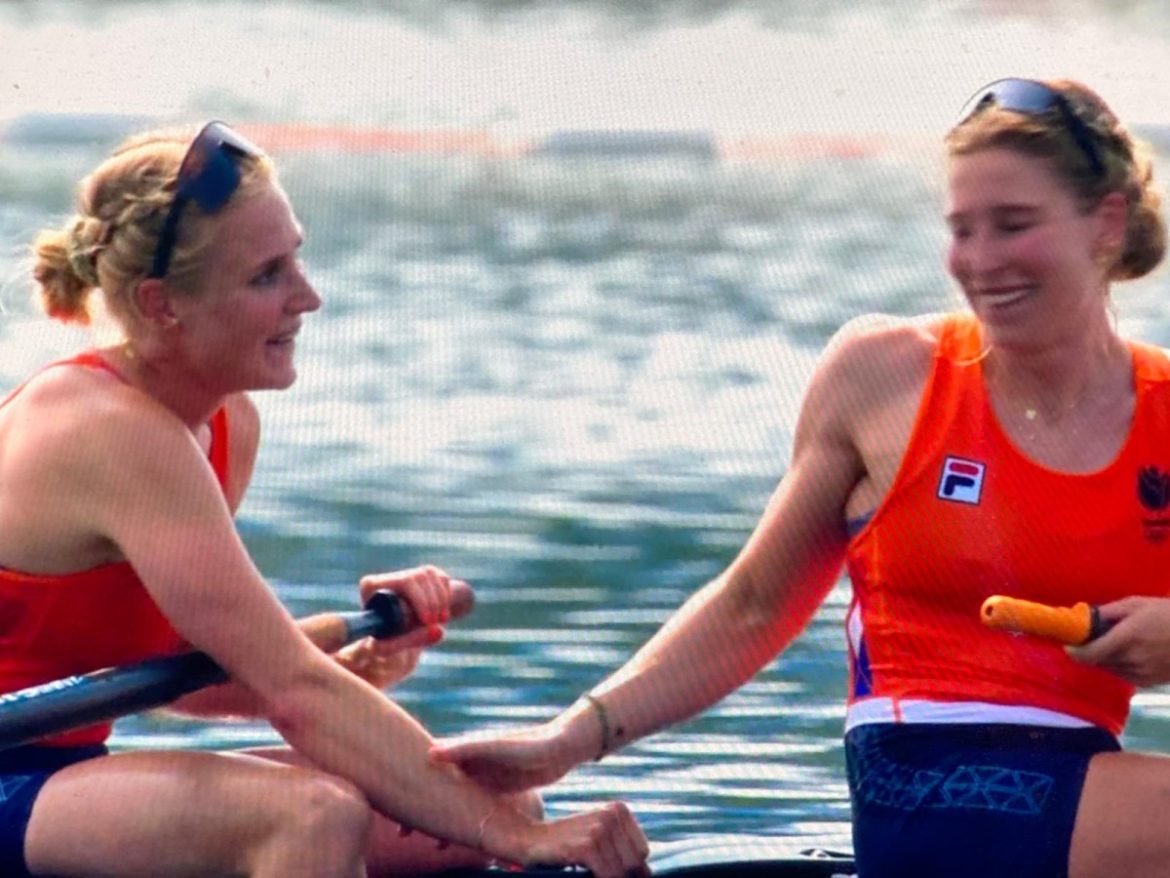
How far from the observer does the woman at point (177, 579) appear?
2414mm

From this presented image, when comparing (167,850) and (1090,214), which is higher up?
(1090,214)

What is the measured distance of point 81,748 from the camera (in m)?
2.60

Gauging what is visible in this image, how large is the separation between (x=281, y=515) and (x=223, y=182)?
259cm

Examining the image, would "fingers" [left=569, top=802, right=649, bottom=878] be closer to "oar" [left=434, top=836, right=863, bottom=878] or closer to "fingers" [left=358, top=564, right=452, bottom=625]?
"oar" [left=434, top=836, right=863, bottom=878]

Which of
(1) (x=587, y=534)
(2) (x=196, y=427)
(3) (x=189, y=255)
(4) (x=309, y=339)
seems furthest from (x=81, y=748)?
(4) (x=309, y=339)

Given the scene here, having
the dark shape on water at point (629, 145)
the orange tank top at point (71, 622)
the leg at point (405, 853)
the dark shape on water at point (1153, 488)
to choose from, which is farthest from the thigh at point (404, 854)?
the dark shape on water at point (629, 145)

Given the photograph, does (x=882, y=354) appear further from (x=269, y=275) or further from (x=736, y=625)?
(x=269, y=275)

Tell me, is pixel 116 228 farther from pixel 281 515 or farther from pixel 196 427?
pixel 281 515

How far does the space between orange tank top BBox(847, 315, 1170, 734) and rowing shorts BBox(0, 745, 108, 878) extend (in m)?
0.85

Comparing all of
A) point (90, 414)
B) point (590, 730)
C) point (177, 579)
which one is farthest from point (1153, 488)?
point (90, 414)

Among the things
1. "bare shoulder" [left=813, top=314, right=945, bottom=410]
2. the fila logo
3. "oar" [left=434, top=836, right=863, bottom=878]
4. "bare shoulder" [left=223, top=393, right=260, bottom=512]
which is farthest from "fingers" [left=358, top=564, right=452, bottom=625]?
the fila logo

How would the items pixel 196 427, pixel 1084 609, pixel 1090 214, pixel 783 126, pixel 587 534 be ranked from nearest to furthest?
pixel 1084 609
pixel 1090 214
pixel 196 427
pixel 587 534
pixel 783 126

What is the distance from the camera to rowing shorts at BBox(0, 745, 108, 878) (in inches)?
96.6

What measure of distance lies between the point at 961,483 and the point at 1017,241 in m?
0.24
